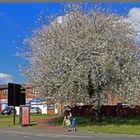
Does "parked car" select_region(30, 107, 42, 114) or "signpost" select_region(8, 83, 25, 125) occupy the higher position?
"parked car" select_region(30, 107, 42, 114)

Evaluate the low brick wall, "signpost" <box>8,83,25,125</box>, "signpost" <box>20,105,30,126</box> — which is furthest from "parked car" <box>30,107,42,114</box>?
"signpost" <box>20,105,30,126</box>

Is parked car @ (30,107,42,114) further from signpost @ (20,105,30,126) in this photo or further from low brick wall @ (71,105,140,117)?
signpost @ (20,105,30,126)

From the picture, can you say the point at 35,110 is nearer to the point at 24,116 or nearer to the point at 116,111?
the point at 116,111

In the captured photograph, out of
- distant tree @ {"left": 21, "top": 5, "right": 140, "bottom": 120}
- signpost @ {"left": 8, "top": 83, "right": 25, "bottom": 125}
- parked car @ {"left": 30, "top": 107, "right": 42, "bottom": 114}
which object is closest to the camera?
distant tree @ {"left": 21, "top": 5, "right": 140, "bottom": 120}

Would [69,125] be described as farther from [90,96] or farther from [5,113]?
[5,113]

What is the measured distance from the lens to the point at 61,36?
35531 mm

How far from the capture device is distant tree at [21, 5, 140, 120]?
3406cm

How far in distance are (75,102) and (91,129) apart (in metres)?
4.56

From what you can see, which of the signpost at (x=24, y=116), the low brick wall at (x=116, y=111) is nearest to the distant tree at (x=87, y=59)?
the signpost at (x=24, y=116)

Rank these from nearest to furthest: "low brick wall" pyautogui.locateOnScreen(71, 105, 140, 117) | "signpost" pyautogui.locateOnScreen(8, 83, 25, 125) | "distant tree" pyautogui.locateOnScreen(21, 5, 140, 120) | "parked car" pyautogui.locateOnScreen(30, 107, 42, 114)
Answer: "distant tree" pyautogui.locateOnScreen(21, 5, 140, 120) → "signpost" pyautogui.locateOnScreen(8, 83, 25, 125) → "low brick wall" pyautogui.locateOnScreen(71, 105, 140, 117) → "parked car" pyautogui.locateOnScreen(30, 107, 42, 114)

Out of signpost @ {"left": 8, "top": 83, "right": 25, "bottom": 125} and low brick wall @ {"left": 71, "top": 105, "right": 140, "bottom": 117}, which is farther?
low brick wall @ {"left": 71, "top": 105, "right": 140, "bottom": 117}

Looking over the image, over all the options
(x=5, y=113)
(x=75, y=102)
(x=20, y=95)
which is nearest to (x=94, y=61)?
(x=75, y=102)

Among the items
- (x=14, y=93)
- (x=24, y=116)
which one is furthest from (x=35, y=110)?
(x=24, y=116)

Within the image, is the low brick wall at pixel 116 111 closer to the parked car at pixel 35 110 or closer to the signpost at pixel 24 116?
the signpost at pixel 24 116
